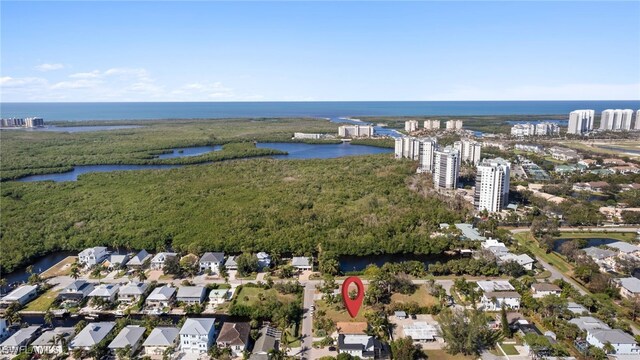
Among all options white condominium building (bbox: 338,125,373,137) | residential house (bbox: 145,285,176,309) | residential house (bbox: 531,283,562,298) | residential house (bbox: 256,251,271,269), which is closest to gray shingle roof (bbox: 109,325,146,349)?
residential house (bbox: 145,285,176,309)

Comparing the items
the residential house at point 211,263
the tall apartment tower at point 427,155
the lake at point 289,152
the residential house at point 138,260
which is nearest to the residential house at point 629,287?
the residential house at point 211,263

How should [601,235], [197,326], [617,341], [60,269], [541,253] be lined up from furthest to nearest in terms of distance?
[601,235] → [541,253] → [60,269] → [197,326] → [617,341]

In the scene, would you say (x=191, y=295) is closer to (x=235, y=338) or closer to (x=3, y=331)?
(x=235, y=338)

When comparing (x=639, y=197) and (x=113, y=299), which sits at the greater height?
(x=639, y=197)

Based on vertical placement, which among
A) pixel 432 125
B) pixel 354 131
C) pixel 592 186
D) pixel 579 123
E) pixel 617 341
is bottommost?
pixel 617 341

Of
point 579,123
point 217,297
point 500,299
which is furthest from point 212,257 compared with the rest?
point 579,123

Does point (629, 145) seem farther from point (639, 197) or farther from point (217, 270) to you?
point (217, 270)

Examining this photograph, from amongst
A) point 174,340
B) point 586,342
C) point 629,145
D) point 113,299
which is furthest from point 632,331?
point 629,145
